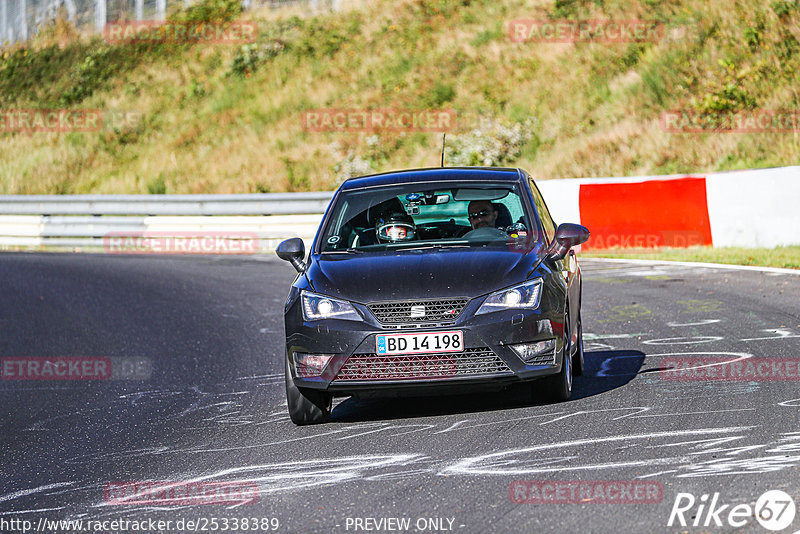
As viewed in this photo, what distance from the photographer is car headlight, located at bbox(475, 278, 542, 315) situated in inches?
280

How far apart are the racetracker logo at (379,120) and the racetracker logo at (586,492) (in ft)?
88.7

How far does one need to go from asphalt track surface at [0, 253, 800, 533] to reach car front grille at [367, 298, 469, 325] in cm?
66

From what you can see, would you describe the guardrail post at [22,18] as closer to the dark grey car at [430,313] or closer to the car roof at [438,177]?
the car roof at [438,177]

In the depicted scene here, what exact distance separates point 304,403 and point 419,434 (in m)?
0.92

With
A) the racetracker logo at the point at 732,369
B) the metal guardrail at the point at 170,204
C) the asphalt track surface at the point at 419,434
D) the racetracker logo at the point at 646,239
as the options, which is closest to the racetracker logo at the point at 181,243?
the metal guardrail at the point at 170,204

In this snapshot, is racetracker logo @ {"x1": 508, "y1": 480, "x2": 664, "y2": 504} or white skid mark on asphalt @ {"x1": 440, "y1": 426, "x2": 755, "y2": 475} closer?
Answer: racetracker logo @ {"x1": 508, "y1": 480, "x2": 664, "y2": 504}

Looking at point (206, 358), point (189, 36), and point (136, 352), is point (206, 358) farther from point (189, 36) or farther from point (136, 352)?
point (189, 36)

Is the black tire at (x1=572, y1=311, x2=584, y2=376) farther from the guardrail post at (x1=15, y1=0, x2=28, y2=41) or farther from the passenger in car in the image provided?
the guardrail post at (x1=15, y1=0, x2=28, y2=41)

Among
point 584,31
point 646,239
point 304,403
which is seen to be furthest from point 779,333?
point 584,31

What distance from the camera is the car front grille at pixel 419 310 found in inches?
277

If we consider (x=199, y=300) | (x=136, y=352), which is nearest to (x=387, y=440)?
(x=136, y=352)

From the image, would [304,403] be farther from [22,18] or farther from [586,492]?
[22,18]

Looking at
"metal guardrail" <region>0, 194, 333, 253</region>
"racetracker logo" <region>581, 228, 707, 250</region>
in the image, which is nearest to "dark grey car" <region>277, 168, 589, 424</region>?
"racetracker logo" <region>581, 228, 707, 250</region>

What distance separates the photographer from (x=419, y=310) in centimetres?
706
